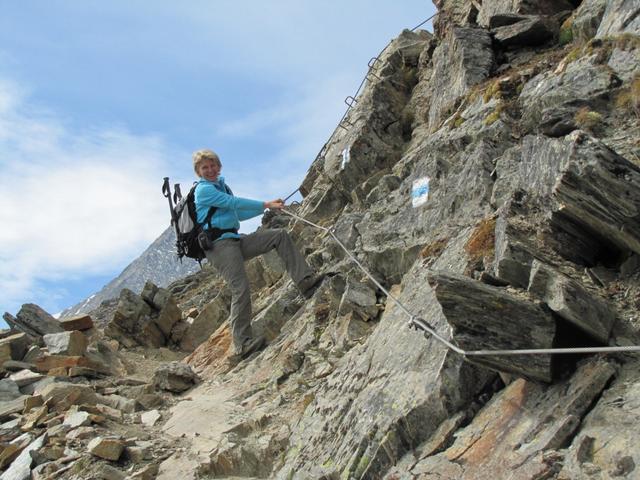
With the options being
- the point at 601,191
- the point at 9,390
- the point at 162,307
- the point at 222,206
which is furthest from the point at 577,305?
the point at 162,307

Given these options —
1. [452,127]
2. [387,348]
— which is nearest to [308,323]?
[387,348]

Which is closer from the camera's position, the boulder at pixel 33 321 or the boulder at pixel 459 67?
the boulder at pixel 459 67

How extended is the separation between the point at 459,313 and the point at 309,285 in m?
7.83

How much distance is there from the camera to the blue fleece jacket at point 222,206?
12.8 metres

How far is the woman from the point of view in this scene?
1288 centimetres

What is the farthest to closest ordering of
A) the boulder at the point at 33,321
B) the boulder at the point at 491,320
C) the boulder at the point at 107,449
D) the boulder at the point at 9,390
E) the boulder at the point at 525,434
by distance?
the boulder at the point at 33,321 → the boulder at the point at 9,390 → the boulder at the point at 107,449 → the boulder at the point at 491,320 → the boulder at the point at 525,434

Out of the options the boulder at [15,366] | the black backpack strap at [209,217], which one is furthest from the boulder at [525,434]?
the boulder at [15,366]

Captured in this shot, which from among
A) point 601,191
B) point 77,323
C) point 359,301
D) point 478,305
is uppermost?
point 77,323

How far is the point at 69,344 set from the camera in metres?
15.6

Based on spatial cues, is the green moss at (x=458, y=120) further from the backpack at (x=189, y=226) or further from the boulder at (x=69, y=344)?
the boulder at (x=69, y=344)

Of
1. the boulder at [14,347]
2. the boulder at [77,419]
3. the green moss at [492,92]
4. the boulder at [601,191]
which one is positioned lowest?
the boulder at [601,191]

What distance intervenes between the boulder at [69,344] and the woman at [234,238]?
198 inches

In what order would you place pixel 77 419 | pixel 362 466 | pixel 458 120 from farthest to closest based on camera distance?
1. pixel 458 120
2. pixel 77 419
3. pixel 362 466

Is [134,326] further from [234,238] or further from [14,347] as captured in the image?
[234,238]
